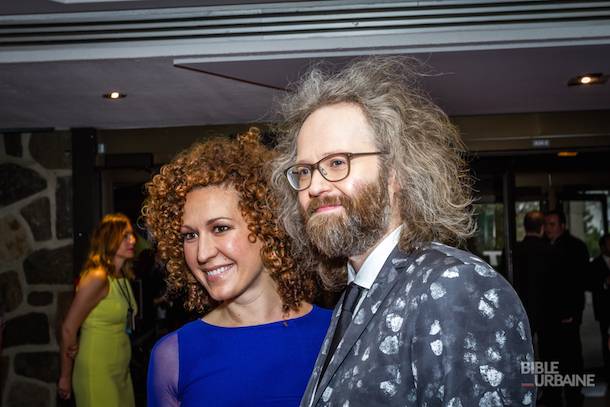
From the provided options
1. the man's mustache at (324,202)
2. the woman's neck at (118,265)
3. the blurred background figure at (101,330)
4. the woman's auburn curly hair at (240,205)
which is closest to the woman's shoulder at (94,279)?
the blurred background figure at (101,330)

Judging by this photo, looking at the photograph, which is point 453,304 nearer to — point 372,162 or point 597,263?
point 372,162

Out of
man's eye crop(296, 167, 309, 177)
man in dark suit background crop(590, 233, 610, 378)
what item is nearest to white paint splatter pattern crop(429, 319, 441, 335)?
man's eye crop(296, 167, 309, 177)

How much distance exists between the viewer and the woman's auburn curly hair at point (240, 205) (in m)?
1.66

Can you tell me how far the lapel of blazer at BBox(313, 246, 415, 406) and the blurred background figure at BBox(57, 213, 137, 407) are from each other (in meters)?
2.74

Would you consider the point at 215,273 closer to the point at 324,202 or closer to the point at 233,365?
the point at 233,365

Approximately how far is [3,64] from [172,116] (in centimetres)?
172

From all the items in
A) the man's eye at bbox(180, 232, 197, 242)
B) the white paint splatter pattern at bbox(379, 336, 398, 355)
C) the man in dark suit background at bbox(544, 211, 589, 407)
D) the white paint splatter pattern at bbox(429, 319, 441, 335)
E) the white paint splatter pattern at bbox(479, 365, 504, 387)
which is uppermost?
the man's eye at bbox(180, 232, 197, 242)

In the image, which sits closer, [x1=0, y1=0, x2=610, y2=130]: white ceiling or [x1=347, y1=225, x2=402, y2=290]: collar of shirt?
[x1=347, y1=225, x2=402, y2=290]: collar of shirt

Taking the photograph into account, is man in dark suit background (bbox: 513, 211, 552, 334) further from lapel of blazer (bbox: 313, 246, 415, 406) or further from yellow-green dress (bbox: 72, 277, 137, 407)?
lapel of blazer (bbox: 313, 246, 415, 406)

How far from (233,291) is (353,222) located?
49cm

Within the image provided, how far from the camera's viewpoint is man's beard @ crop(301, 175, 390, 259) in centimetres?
123

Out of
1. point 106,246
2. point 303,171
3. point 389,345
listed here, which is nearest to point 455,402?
point 389,345

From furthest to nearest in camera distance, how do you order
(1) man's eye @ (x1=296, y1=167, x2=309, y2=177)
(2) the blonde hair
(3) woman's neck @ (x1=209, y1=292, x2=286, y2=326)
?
1. (2) the blonde hair
2. (3) woman's neck @ (x1=209, y1=292, x2=286, y2=326)
3. (1) man's eye @ (x1=296, y1=167, x2=309, y2=177)

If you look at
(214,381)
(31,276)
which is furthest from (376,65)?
(31,276)
